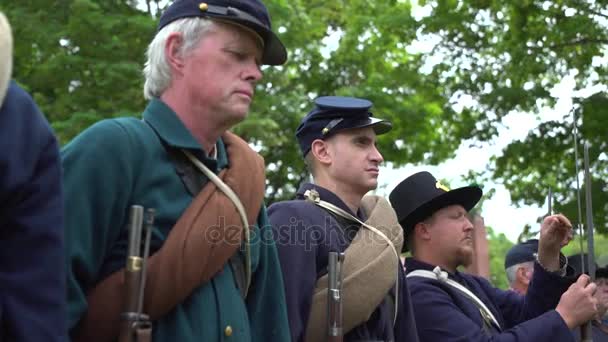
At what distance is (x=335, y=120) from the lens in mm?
5141

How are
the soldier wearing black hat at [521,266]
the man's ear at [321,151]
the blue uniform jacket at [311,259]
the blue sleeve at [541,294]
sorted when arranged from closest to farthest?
the blue uniform jacket at [311,259] → the man's ear at [321,151] → the blue sleeve at [541,294] → the soldier wearing black hat at [521,266]

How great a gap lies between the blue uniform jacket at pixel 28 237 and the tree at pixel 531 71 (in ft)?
30.5

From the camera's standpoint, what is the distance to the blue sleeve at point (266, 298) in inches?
142

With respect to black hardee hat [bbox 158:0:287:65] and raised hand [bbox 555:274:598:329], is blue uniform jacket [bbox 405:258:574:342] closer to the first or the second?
raised hand [bbox 555:274:598:329]

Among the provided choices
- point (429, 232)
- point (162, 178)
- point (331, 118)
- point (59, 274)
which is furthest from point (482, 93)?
point (59, 274)

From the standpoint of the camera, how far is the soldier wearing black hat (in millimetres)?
8570

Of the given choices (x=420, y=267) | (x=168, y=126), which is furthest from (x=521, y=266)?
(x=168, y=126)

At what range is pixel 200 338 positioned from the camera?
3186 mm

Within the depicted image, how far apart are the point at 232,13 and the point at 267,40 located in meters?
0.20

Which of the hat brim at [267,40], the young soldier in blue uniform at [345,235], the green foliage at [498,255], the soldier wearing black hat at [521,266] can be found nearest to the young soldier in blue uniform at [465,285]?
the young soldier in blue uniform at [345,235]

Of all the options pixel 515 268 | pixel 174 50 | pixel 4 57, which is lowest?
pixel 515 268

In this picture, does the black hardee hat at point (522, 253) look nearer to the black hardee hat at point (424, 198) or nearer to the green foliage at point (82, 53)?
the black hardee hat at point (424, 198)

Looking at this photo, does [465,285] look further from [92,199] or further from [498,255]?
[498,255]

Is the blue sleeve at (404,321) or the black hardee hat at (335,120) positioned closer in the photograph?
the blue sleeve at (404,321)
